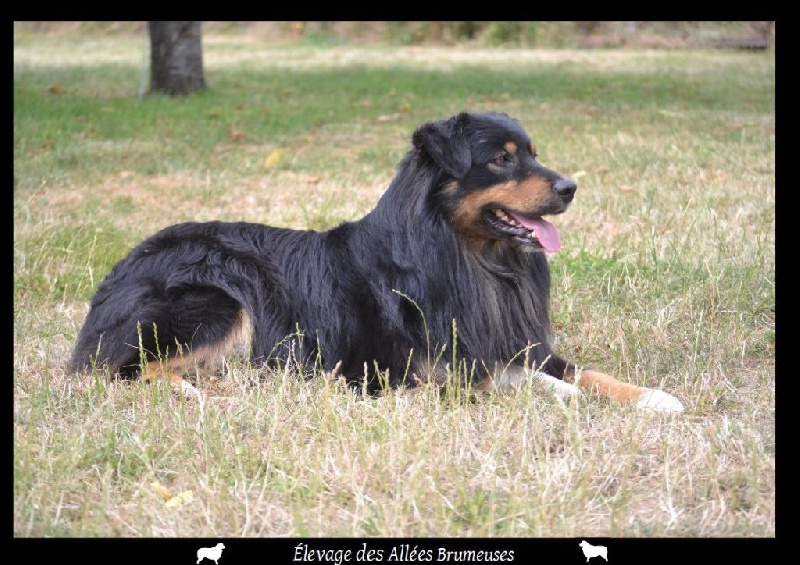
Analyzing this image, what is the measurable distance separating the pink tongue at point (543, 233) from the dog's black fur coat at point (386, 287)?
0.09m

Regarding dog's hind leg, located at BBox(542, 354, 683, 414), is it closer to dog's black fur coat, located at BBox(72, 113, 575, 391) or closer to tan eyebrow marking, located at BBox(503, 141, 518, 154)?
dog's black fur coat, located at BBox(72, 113, 575, 391)

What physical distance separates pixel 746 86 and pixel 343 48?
1529 cm

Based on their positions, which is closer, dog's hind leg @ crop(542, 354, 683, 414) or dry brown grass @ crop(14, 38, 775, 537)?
dry brown grass @ crop(14, 38, 775, 537)

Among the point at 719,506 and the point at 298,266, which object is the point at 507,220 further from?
the point at 719,506

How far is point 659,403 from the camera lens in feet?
15.8

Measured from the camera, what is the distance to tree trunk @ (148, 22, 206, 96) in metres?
15.8

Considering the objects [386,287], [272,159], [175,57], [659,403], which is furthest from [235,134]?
[659,403]

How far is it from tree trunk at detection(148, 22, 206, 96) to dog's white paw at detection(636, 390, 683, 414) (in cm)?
1278

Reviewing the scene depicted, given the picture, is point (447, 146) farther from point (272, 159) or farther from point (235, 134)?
point (235, 134)

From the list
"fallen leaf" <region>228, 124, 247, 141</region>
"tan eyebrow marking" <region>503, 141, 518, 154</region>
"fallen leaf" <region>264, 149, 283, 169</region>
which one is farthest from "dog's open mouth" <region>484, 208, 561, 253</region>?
"fallen leaf" <region>228, 124, 247, 141</region>
